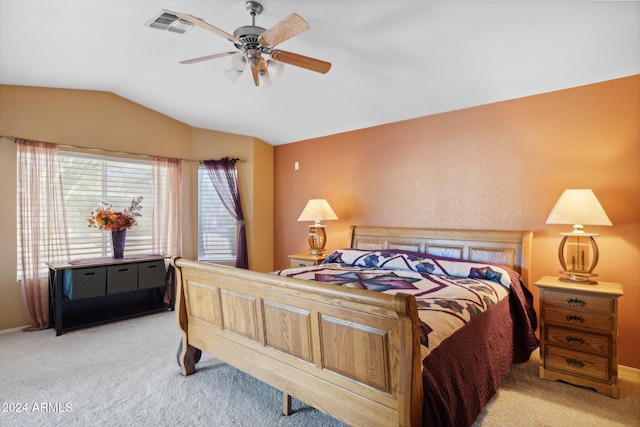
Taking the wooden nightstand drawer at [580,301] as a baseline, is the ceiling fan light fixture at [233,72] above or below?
above

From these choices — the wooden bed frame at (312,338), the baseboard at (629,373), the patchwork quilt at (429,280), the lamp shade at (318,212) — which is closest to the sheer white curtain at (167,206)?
the lamp shade at (318,212)

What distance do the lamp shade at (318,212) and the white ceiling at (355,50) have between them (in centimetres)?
113

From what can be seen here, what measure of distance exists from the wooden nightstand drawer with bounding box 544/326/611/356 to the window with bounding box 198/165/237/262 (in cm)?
410

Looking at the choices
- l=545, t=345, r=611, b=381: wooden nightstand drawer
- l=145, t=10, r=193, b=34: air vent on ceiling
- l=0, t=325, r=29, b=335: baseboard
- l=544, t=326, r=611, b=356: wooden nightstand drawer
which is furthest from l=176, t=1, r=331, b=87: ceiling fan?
l=0, t=325, r=29, b=335: baseboard

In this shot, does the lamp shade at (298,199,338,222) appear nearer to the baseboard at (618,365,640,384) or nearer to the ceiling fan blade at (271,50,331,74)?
the ceiling fan blade at (271,50,331,74)

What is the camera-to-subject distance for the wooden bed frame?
1.44 m

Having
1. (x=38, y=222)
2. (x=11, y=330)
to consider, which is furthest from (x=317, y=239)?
(x=11, y=330)

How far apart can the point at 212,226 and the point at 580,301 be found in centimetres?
455

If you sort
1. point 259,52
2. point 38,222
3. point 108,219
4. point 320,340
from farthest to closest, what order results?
1. point 108,219
2. point 38,222
3. point 259,52
4. point 320,340

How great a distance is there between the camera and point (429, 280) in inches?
112

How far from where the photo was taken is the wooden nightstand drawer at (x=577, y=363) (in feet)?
8.03

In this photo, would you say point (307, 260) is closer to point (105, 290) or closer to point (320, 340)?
point (105, 290)

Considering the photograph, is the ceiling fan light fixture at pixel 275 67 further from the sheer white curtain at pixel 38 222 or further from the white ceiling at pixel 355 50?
the sheer white curtain at pixel 38 222

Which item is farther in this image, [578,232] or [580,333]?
[578,232]
